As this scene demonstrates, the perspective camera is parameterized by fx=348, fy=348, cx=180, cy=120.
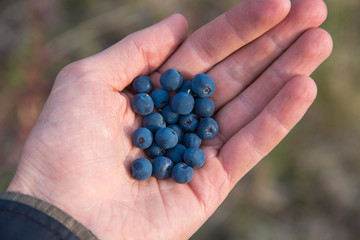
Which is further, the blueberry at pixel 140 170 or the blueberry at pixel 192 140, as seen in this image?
the blueberry at pixel 192 140

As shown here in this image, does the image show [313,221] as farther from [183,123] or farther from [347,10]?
[347,10]

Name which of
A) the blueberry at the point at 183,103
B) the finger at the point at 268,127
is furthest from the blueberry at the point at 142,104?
the finger at the point at 268,127

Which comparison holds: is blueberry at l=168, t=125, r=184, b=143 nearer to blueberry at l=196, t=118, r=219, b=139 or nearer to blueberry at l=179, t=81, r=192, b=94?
blueberry at l=196, t=118, r=219, b=139

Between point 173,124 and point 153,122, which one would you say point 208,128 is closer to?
point 173,124

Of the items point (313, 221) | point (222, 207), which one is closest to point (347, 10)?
point (313, 221)

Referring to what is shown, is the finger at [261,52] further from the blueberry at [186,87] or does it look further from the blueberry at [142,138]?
the blueberry at [142,138]

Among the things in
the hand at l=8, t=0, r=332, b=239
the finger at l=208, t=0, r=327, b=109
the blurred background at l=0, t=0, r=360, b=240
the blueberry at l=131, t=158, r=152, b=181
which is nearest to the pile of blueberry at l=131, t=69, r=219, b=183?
the blueberry at l=131, t=158, r=152, b=181
